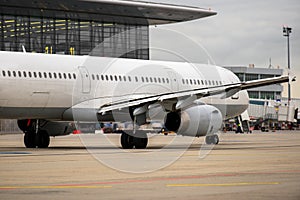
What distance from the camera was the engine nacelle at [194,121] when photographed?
2925 centimetres

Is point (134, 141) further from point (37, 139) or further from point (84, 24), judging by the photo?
point (84, 24)

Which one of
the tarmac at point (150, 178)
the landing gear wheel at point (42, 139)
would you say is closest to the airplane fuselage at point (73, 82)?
the landing gear wheel at point (42, 139)

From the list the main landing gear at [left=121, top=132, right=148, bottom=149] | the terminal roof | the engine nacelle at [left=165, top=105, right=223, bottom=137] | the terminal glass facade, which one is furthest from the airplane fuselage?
the terminal glass facade

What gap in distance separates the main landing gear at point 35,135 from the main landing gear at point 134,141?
4.23m

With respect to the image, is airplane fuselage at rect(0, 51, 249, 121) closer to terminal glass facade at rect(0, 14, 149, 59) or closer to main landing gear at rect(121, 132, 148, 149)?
main landing gear at rect(121, 132, 148, 149)

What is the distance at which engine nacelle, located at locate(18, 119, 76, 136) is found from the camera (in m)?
32.2

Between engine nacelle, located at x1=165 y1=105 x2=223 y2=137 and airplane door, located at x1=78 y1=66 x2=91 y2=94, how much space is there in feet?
12.4

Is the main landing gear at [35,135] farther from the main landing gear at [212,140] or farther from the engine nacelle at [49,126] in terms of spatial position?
the main landing gear at [212,140]

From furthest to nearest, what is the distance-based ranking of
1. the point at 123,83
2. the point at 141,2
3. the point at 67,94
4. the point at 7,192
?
the point at 141,2
the point at 123,83
the point at 67,94
the point at 7,192

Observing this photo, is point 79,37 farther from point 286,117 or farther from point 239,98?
point 239,98

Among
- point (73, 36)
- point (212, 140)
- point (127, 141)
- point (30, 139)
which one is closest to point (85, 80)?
point (127, 141)

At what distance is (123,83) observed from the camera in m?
32.5

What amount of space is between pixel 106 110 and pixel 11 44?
57.3 meters

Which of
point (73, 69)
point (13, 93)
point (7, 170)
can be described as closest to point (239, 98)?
point (73, 69)
